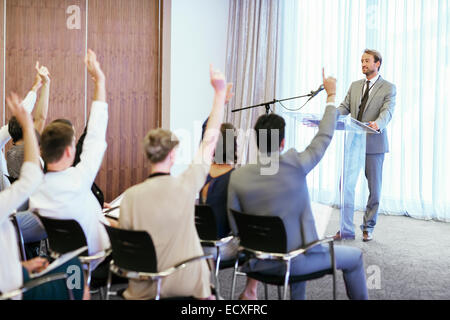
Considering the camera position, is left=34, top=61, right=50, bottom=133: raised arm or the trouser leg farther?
the trouser leg

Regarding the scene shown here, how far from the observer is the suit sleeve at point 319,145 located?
111 inches

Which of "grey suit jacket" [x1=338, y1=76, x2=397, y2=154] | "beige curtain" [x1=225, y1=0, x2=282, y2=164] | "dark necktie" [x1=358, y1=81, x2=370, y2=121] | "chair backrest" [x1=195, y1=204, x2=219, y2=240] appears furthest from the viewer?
"beige curtain" [x1=225, y1=0, x2=282, y2=164]

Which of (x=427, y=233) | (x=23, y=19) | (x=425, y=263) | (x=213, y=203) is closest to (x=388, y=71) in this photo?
(x=427, y=233)

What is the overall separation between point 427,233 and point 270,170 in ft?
11.5

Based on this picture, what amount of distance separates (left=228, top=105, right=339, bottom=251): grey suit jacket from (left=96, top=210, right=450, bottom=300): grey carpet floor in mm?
972

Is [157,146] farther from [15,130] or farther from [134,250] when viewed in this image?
[15,130]

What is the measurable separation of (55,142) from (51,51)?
492 cm

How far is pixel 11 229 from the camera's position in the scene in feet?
7.44

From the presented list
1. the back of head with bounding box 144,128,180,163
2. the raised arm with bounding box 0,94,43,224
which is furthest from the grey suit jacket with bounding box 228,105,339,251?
the raised arm with bounding box 0,94,43,224

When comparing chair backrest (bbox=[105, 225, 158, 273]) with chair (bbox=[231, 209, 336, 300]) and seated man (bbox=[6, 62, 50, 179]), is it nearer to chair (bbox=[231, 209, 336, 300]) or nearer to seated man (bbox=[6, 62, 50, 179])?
chair (bbox=[231, 209, 336, 300])

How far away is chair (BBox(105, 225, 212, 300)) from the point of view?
2219 millimetres

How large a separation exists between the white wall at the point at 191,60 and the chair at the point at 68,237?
480 cm
